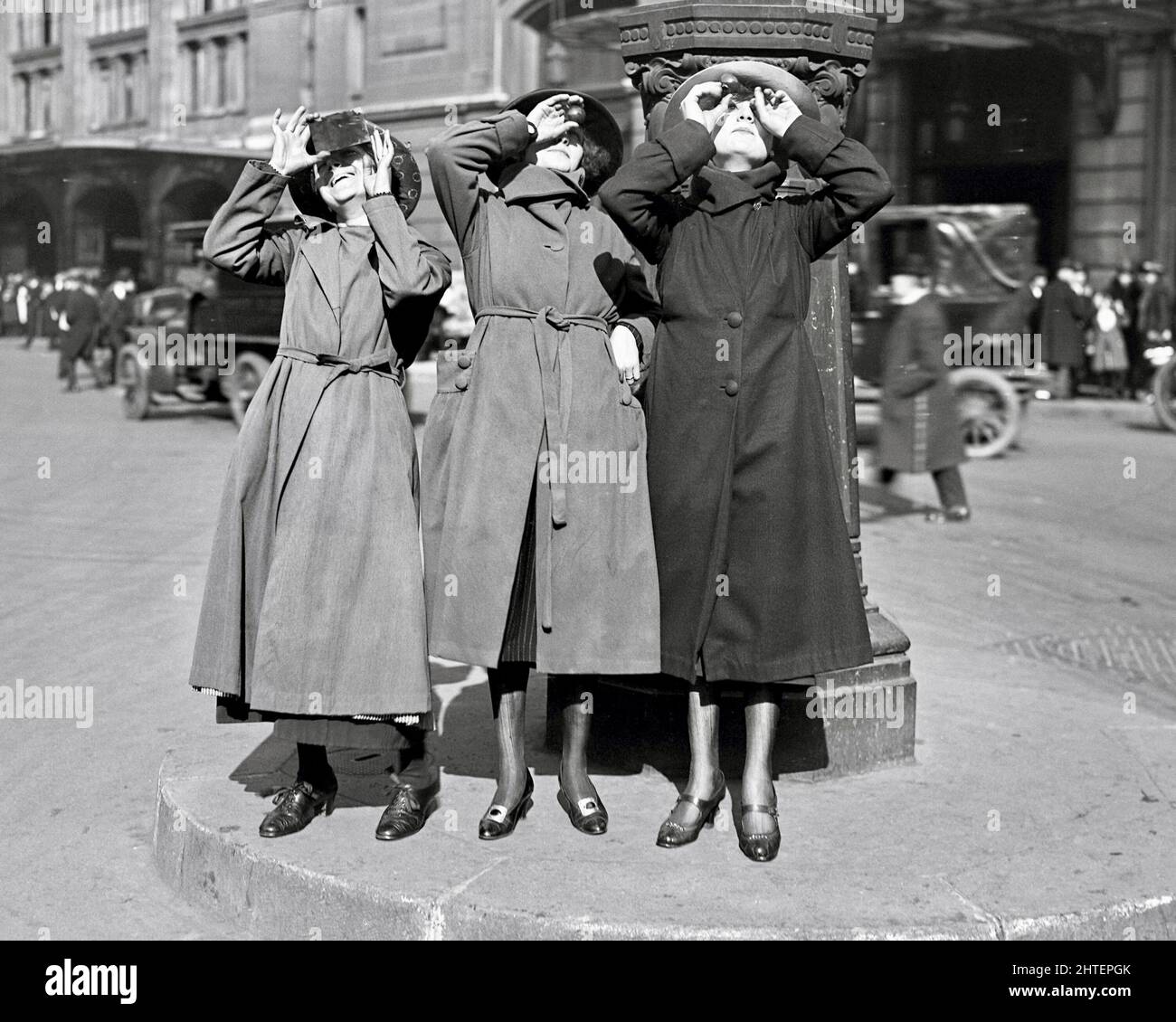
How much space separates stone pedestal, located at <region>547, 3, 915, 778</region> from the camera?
4.41 metres

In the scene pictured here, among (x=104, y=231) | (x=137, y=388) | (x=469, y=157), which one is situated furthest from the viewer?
(x=104, y=231)

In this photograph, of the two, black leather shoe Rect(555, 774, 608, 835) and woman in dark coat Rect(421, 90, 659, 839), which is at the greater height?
woman in dark coat Rect(421, 90, 659, 839)

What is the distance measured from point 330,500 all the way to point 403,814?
0.83 meters

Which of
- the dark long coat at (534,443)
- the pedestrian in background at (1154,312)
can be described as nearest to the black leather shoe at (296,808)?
the dark long coat at (534,443)

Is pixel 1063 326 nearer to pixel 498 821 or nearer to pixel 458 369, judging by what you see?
pixel 458 369

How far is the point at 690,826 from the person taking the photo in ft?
13.3

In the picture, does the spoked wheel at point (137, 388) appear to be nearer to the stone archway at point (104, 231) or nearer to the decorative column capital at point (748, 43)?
the decorative column capital at point (748, 43)

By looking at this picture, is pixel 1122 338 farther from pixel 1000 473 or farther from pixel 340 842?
pixel 340 842

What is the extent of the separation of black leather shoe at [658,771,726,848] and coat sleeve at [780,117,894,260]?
1482 millimetres

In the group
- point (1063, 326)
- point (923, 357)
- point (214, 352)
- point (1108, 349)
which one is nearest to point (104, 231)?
point (214, 352)

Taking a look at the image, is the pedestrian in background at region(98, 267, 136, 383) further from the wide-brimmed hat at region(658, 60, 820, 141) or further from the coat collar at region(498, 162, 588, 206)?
the wide-brimmed hat at region(658, 60, 820, 141)

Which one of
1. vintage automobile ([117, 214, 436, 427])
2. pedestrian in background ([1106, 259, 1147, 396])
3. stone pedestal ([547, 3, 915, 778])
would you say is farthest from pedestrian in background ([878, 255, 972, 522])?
pedestrian in background ([1106, 259, 1147, 396])

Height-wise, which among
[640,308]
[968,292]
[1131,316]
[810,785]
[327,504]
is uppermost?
[968,292]

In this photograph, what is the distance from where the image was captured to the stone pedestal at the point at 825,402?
4.41m
